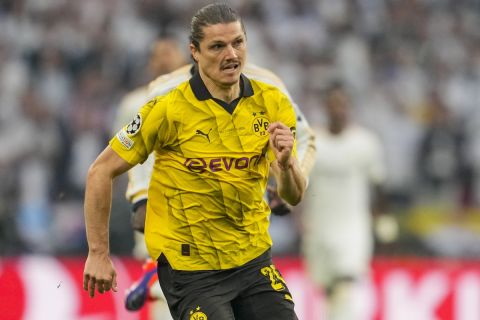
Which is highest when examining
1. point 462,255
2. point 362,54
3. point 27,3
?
point 27,3

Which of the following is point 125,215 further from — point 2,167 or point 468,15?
point 468,15

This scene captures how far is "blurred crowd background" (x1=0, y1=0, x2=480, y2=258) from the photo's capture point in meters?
13.4

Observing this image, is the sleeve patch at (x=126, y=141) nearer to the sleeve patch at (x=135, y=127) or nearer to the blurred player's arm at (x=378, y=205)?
the sleeve patch at (x=135, y=127)

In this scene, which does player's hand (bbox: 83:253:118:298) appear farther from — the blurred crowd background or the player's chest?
the blurred crowd background

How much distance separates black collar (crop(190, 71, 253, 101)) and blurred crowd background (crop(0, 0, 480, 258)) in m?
6.20

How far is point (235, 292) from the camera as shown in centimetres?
592

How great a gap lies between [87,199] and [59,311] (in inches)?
220

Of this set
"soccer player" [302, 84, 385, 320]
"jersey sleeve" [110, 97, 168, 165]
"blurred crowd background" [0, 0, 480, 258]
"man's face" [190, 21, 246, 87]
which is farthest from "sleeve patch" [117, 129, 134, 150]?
"blurred crowd background" [0, 0, 480, 258]

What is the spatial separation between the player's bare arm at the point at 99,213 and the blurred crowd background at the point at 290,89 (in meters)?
6.18

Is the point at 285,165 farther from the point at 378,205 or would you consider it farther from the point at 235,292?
the point at 378,205

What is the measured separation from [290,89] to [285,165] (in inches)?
380

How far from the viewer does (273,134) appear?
5488mm

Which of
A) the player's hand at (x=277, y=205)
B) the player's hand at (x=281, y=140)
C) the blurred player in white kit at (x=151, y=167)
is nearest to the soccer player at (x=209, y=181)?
the player's hand at (x=281, y=140)

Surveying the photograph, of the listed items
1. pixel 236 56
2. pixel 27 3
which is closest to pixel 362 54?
pixel 27 3
